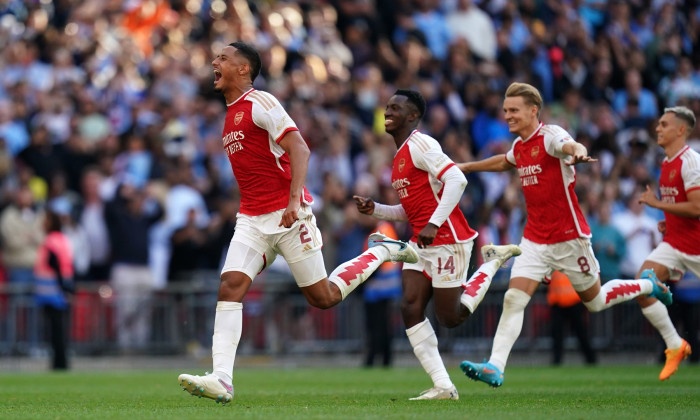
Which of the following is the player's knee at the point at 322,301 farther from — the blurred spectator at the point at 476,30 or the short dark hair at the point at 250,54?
the blurred spectator at the point at 476,30

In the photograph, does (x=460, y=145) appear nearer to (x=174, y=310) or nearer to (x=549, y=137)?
(x=174, y=310)

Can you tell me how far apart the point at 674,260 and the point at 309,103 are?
36.1 feet

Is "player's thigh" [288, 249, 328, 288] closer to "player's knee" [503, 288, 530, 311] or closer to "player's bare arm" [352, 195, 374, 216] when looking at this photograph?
"player's bare arm" [352, 195, 374, 216]

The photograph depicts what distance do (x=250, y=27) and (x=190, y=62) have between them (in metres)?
1.45

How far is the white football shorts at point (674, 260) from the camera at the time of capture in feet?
43.2

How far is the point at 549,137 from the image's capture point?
11305mm

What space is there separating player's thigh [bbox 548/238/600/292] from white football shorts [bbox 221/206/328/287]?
8.58ft

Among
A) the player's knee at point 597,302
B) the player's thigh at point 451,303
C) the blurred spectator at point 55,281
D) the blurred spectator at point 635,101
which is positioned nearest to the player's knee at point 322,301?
the player's thigh at point 451,303

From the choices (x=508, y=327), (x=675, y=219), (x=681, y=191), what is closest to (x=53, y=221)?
(x=508, y=327)

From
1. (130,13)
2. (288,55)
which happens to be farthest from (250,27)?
(130,13)

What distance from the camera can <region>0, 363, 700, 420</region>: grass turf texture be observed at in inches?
364

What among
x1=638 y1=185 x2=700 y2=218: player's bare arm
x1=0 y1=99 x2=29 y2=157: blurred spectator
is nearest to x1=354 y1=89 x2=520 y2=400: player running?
x1=638 y1=185 x2=700 y2=218: player's bare arm

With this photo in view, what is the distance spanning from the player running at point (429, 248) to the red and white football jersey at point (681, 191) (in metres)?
2.96

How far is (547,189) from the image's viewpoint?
11.6 metres
